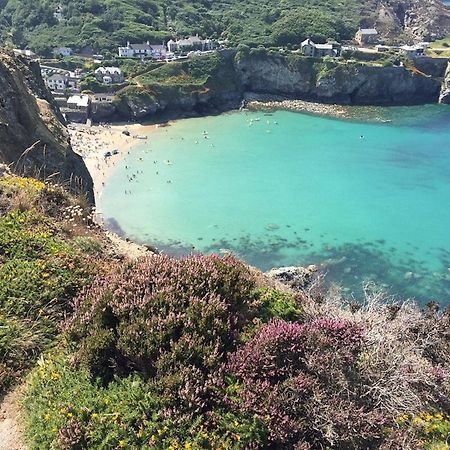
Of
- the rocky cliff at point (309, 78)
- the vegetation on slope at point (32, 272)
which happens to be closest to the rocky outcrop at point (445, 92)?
the rocky cliff at point (309, 78)

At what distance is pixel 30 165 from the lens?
20188 mm

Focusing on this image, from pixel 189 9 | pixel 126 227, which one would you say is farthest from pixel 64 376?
pixel 189 9

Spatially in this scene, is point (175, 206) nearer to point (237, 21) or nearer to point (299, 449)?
point (299, 449)

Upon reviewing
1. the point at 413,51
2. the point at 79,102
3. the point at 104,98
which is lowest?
the point at 104,98

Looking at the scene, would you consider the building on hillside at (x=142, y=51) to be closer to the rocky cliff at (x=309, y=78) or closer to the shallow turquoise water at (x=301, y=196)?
the rocky cliff at (x=309, y=78)

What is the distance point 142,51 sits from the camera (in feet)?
330

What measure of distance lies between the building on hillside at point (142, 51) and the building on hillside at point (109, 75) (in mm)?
16109

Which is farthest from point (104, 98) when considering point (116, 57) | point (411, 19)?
point (411, 19)

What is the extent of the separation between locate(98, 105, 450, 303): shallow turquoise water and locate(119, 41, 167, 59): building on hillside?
32.2 m

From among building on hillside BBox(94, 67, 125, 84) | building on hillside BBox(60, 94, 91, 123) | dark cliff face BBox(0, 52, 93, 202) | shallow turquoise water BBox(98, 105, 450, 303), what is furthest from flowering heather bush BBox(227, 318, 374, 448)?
building on hillside BBox(94, 67, 125, 84)

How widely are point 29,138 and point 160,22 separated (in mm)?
112918

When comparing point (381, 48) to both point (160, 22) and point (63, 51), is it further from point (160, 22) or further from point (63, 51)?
point (63, 51)

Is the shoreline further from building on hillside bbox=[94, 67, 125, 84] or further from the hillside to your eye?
building on hillside bbox=[94, 67, 125, 84]

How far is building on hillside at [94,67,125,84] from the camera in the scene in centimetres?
8294
